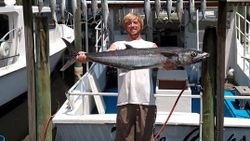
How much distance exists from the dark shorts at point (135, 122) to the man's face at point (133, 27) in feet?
2.68

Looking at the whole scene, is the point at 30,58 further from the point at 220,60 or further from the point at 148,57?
the point at 220,60

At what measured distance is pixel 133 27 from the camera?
5.08 m

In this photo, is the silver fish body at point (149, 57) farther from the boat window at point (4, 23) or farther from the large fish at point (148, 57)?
the boat window at point (4, 23)

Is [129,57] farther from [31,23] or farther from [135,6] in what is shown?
[135,6]

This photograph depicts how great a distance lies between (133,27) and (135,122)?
3.57 ft

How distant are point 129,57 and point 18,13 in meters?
8.25

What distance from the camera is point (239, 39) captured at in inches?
418

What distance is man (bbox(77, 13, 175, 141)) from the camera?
16.7 feet

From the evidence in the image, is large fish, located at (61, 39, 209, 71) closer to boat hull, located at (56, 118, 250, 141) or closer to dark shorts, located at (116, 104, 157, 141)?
dark shorts, located at (116, 104, 157, 141)

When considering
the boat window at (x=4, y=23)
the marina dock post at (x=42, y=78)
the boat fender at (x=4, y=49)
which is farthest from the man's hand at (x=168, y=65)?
the boat window at (x=4, y=23)

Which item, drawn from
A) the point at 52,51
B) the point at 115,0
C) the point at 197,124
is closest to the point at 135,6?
the point at 115,0

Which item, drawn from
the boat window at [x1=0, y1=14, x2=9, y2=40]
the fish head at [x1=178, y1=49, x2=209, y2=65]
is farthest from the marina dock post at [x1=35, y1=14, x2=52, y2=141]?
the boat window at [x1=0, y1=14, x2=9, y2=40]

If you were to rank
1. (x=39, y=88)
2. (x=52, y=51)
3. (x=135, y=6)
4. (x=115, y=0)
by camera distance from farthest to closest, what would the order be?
(x=52, y=51), (x=115, y=0), (x=135, y=6), (x=39, y=88)

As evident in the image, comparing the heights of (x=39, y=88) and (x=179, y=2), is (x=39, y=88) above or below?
below
